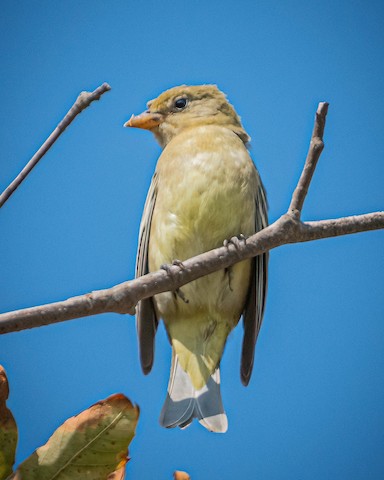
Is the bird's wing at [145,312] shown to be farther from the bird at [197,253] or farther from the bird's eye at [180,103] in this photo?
the bird's eye at [180,103]

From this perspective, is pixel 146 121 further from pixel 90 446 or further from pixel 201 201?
pixel 90 446

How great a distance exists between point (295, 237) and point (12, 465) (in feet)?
5.66

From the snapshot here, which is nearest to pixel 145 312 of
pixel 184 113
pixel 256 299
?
pixel 256 299

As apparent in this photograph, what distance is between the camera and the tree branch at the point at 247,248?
9.44ft

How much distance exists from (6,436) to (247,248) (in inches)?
62.3

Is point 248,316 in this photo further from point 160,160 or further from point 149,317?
point 160,160

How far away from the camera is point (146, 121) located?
5.50m

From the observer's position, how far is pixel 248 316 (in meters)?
4.78

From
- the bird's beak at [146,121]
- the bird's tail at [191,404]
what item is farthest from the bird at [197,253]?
the bird's beak at [146,121]

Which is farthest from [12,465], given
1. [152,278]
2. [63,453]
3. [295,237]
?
[295,237]

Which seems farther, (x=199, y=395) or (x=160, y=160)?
(x=160, y=160)

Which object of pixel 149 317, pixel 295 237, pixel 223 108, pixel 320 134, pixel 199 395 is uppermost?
pixel 223 108

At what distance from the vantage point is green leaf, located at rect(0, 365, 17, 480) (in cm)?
197

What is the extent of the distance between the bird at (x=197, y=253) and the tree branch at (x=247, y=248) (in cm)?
102
